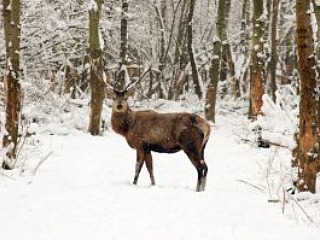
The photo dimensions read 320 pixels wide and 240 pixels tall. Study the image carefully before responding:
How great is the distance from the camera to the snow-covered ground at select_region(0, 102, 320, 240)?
5965 mm

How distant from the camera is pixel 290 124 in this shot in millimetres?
11961

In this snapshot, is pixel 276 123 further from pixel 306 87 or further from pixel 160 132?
pixel 306 87

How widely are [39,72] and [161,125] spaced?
11.8 metres

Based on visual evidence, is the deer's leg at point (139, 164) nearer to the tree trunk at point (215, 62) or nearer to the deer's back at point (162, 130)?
the deer's back at point (162, 130)

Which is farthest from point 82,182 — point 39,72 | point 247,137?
point 39,72

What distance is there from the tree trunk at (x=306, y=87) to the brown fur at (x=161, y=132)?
81.0 inches

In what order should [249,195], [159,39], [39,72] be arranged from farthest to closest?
[159,39]
[39,72]
[249,195]

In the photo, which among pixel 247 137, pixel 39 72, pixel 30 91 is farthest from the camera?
pixel 39 72

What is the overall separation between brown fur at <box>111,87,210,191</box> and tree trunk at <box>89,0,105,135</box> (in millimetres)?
5649

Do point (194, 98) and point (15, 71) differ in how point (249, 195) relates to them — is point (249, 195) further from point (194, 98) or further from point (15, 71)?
point (194, 98)

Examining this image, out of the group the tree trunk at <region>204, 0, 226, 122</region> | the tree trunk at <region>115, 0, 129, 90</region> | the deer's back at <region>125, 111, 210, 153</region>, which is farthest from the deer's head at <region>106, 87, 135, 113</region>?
the tree trunk at <region>115, 0, 129, 90</region>

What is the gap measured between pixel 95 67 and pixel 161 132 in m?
6.48

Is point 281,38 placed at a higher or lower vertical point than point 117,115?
→ higher

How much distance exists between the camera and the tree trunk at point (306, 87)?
24.2 ft
